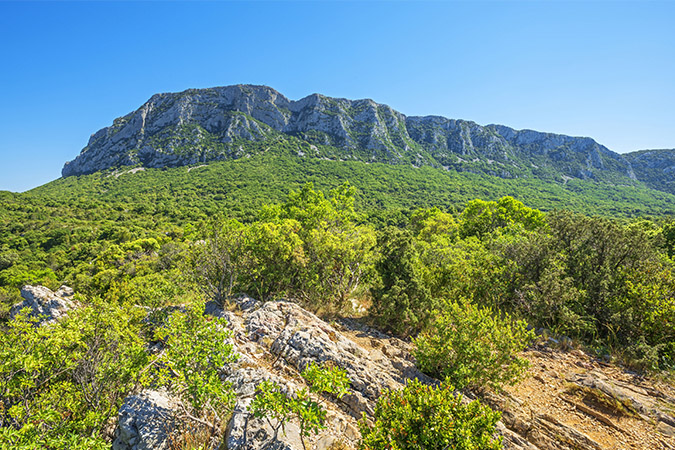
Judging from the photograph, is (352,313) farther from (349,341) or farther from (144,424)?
(144,424)

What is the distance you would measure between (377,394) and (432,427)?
310 cm

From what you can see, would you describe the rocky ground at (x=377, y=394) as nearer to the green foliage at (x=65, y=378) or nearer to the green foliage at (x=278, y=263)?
the green foliage at (x=65, y=378)

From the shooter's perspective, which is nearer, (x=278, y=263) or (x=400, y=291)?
(x=400, y=291)

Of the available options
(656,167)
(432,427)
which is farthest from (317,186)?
(656,167)

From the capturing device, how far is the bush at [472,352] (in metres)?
6.93

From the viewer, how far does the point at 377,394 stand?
6629mm

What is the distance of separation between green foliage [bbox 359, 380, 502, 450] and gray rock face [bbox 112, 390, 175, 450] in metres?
4.24

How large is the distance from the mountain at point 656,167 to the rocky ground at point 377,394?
752ft

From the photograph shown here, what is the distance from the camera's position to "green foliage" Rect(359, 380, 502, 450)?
12.3ft

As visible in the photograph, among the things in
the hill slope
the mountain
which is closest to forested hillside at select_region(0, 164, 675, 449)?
the hill slope

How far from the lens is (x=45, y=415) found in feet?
16.0

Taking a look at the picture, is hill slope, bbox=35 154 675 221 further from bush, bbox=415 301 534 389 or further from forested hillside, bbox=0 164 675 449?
bush, bbox=415 301 534 389

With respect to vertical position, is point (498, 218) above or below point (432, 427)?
above

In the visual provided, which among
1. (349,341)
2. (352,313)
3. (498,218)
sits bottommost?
(352,313)
